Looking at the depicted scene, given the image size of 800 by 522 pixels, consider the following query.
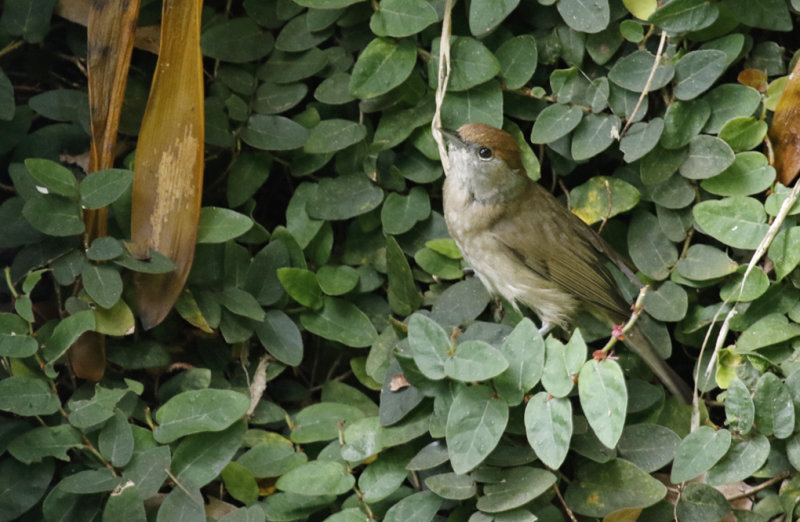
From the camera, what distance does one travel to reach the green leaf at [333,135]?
3246 mm

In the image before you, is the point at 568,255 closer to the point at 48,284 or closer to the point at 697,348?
the point at 697,348

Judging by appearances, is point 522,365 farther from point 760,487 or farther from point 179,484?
point 179,484

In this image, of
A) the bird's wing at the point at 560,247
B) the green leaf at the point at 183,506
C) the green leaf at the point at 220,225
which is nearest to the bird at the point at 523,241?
the bird's wing at the point at 560,247

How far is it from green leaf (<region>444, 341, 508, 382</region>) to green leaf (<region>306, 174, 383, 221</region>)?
2.48 ft

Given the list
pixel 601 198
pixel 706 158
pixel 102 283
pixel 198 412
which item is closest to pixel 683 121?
pixel 706 158

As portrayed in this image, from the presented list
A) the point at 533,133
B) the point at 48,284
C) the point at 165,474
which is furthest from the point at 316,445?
the point at 533,133

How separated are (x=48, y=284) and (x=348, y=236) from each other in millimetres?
1032

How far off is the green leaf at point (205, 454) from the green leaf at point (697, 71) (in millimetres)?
1735

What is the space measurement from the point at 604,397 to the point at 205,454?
47.7 inches

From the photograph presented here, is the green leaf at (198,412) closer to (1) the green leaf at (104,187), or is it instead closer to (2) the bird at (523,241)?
(1) the green leaf at (104,187)

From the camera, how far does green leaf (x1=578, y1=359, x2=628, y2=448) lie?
247cm

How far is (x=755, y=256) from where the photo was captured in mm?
2877

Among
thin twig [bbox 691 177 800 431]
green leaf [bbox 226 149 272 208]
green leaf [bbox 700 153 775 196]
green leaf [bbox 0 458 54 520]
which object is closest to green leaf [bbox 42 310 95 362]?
green leaf [bbox 0 458 54 520]

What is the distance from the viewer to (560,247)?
10.5 ft
